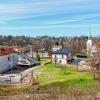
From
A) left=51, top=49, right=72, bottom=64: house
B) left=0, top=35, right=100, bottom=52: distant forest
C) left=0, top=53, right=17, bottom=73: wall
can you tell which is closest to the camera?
→ left=0, top=53, right=17, bottom=73: wall

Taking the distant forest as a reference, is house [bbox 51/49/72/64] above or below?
below

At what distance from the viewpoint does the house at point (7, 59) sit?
31938 millimetres

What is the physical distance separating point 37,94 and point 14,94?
129cm

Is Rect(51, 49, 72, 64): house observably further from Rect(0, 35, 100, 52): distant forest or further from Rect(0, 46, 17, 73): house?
Rect(0, 35, 100, 52): distant forest

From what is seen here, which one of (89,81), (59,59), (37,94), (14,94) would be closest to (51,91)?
(37,94)

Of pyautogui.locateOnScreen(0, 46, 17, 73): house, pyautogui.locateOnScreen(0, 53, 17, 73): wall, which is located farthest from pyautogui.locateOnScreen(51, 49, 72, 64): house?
pyautogui.locateOnScreen(0, 46, 17, 73): house

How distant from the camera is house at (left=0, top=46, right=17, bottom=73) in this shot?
3194 cm

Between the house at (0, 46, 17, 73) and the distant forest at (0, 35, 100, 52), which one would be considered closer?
the house at (0, 46, 17, 73)

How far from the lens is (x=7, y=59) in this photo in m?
33.6

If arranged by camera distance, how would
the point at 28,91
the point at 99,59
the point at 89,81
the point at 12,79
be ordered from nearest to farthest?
the point at 28,91, the point at 89,81, the point at 12,79, the point at 99,59

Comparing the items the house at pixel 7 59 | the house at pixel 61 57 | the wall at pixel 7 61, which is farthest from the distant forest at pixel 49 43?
the house at pixel 7 59

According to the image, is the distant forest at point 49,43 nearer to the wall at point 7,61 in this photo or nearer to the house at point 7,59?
the wall at point 7,61

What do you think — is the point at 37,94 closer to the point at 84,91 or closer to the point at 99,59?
the point at 84,91

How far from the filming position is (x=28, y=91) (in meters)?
19.6
